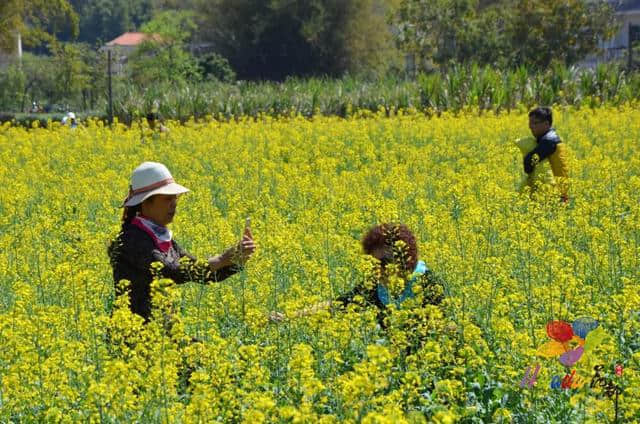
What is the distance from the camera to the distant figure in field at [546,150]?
30.5 ft

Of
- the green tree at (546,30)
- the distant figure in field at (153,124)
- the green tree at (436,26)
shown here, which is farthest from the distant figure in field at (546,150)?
the green tree at (436,26)

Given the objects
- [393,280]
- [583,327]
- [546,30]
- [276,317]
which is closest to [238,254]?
[276,317]

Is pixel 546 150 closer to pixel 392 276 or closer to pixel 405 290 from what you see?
pixel 405 290

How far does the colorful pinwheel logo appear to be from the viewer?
13.3ft

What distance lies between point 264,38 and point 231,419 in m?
46.4

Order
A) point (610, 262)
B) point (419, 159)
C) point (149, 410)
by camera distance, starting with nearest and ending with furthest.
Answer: point (149, 410) < point (610, 262) < point (419, 159)

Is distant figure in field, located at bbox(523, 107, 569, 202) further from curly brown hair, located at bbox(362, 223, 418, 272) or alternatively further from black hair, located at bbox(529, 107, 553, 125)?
curly brown hair, located at bbox(362, 223, 418, 272)

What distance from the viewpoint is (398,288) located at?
4883mm

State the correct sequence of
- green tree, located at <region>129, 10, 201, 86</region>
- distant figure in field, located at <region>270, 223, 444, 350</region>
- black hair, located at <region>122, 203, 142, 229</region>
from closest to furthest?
distant figure in field, located at <region>270, 223, 444, 350</region>, black hair, located at <region>122, 203, 142, 229</region>, green tree, located at <region>129, 10, 201, 86</region>

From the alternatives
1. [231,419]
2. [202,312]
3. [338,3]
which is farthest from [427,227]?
[338,3]

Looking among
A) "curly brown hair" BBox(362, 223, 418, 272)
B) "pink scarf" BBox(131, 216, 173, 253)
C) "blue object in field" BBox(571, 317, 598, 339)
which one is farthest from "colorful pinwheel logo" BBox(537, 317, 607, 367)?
"pink scarf" BBox(131, 216, 173, 253)

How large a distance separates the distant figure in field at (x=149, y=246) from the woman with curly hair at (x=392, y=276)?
0.43 m

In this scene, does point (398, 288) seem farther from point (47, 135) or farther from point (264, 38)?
point (264, 38)

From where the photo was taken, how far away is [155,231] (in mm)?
5320
